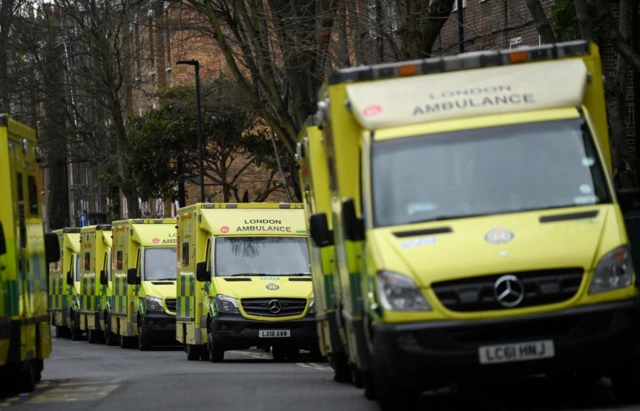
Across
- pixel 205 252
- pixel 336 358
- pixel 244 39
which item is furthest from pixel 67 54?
pixel 336 358

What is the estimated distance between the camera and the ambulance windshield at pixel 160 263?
31.0 metres

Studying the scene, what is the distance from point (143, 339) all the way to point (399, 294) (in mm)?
20115

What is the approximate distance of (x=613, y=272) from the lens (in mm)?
10953

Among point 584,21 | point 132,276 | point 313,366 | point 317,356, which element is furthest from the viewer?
point 132,276

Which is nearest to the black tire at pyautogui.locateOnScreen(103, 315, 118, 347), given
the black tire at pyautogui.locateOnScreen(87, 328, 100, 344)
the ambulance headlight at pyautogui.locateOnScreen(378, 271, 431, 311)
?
the black tire at pyautogui.locateOnScreen(87, 328, 100, 344)

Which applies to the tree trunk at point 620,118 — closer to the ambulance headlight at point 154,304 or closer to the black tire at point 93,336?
the ambulance headlight at point 154,304

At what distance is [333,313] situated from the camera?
51.3 ft

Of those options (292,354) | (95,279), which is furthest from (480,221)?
(95,279)

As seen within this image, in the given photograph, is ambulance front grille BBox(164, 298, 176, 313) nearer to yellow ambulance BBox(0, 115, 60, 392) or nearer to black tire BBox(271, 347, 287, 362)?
black tire BBox(271, 347, 287, 362)

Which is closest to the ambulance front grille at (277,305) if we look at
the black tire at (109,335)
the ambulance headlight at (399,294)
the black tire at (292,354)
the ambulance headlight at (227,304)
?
the ambulance headlight at (227,304)

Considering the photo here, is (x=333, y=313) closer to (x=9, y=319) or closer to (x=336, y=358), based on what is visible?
(x=336, y=358)

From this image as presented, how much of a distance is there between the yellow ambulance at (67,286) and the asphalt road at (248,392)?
19178mm

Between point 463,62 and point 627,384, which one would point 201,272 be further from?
point 627,384

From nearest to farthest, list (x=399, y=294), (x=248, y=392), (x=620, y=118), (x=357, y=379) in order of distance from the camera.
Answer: (x=399, y=294)
(x=248, y=392)
(x=357, y=379)
(x=620, y=118)
